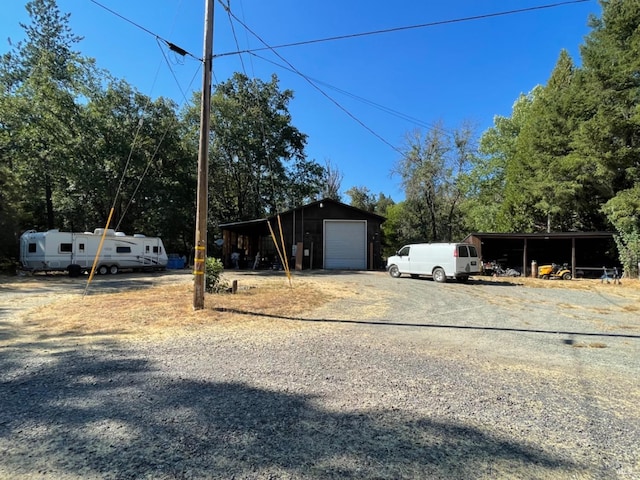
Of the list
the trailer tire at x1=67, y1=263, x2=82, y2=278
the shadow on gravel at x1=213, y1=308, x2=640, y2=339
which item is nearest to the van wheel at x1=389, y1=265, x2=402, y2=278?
the shadow on gravel at x1=213, y1=308, x2=640, y2=339

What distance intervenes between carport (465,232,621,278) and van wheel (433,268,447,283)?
778 centimetres

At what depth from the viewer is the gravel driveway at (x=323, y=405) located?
2662mm

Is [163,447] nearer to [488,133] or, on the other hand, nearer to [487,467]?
[487,467]

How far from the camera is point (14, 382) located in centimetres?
427

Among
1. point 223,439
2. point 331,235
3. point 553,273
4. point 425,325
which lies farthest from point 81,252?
point 553,273

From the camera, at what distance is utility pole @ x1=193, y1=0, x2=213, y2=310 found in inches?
347

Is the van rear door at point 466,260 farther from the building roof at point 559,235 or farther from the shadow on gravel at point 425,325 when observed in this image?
the shadow on gravel at point 425,325

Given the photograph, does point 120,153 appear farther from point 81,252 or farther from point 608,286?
point 608,286

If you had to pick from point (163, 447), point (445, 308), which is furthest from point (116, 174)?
point (163, 447)

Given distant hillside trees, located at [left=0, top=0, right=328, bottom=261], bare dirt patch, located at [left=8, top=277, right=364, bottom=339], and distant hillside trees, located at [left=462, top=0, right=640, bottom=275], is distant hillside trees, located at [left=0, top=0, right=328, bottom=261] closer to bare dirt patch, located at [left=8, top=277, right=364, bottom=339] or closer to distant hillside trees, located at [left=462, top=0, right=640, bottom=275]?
bare dirt patch, located at [left=8, top=277, right=364, bottom=339]

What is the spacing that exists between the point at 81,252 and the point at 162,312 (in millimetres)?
14981

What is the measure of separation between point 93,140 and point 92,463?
96.2 ft

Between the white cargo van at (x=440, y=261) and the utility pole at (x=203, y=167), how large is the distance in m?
11.8

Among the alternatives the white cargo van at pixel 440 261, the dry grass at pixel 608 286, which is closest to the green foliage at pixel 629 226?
the dry grass at pixel 608 286
